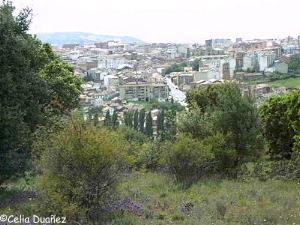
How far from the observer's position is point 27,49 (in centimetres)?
983

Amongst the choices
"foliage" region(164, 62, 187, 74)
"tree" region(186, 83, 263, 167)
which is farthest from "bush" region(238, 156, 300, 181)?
"foliage" region(164, 62, 187, 74)

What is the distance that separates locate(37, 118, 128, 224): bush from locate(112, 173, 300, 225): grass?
59 cm

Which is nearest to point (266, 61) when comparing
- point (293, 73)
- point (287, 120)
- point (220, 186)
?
point (293, 73)

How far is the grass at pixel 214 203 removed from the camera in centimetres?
796

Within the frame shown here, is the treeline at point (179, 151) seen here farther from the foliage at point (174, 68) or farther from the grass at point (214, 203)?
the foliage at point (174, 68)

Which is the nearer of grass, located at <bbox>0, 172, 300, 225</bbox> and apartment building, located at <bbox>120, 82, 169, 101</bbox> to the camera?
grass, located at <bbox>0, 172, 300, 225</bbox>

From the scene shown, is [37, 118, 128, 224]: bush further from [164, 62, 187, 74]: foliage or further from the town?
[164, 62, 187, 74]: foliage

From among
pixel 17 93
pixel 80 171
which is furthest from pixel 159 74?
pixel 80 171

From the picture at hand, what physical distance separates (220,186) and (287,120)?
870 centimetres

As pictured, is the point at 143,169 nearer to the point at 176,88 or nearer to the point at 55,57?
the point at 55,57

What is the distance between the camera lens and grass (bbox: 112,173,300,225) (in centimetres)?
796

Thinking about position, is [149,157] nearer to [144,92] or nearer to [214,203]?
[214,203]

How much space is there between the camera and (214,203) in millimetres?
9211

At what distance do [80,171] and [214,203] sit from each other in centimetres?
277
